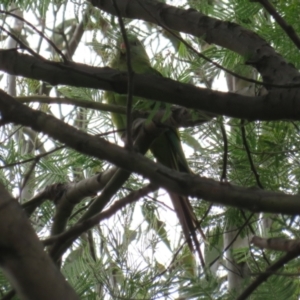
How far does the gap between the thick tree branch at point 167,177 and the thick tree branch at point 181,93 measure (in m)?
0.16

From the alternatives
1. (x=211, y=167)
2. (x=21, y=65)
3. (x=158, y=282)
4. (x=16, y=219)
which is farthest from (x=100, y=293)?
(x=16, y=219)

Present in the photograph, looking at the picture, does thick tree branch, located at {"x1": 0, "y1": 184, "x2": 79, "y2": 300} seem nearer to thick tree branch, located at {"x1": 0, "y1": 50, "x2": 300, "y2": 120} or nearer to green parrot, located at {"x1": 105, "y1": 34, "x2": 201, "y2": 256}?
thick tree branch, located at {"x1": 0, "y1": 50, "x2": 300, "y2": 120}

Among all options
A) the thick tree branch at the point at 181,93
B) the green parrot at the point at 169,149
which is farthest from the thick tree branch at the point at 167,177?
the green parrot at the point at 169,149

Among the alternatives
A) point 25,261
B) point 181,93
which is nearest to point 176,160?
point 181,93

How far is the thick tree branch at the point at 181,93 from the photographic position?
3.23 ft

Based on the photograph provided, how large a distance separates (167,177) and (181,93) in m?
0.25

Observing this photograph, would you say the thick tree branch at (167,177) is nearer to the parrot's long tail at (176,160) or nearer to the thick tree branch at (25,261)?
the thick tree branch at (25,261)

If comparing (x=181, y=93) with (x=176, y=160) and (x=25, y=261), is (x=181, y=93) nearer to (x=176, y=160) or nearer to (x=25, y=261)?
(x=25, y=261)

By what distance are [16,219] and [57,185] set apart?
0.88 metres

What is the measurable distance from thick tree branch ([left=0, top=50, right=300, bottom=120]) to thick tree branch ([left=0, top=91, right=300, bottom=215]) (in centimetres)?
16

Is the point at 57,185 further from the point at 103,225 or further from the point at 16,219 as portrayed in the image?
the point at 16,219

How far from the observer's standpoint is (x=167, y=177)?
779mm

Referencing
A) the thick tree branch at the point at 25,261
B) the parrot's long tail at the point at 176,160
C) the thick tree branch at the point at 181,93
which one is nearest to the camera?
the thick tree branch at the point at 25,261

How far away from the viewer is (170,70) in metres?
1.65
